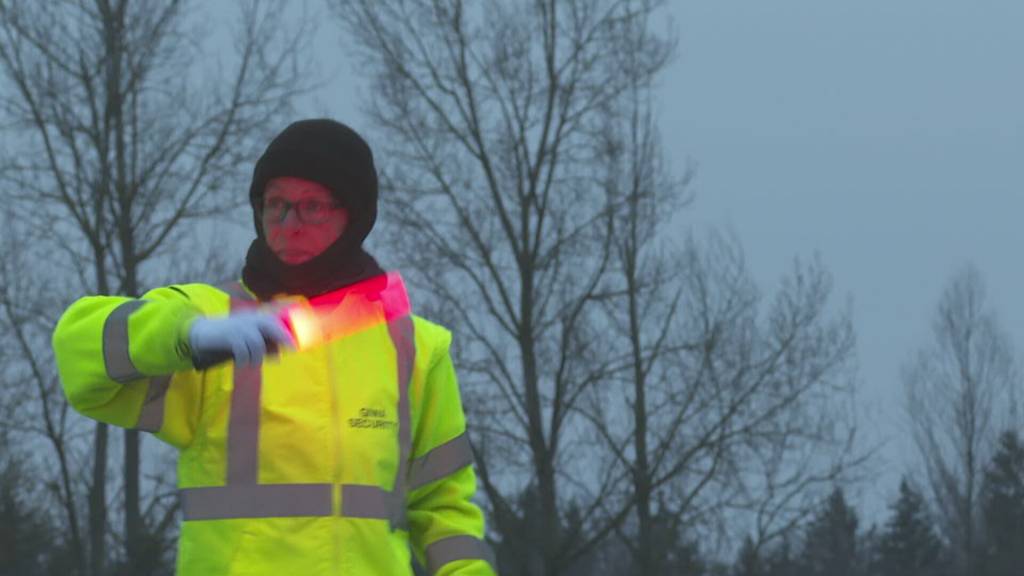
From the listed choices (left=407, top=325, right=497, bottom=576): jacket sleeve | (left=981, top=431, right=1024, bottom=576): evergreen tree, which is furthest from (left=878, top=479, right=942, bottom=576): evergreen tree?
(left=407, top=325, right=497, bottom=576): jacket sleeve

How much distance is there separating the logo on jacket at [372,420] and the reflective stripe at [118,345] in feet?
1.49

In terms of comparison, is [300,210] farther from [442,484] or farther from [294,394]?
[442,484]

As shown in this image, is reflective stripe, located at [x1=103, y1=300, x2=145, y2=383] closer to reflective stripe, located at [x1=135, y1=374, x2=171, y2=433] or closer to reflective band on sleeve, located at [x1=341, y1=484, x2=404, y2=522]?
reflective stripe, located at [x1=135, y1=374, x2=171, y2=433]

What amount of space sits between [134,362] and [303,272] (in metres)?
0.47

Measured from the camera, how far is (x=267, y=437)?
344 cm

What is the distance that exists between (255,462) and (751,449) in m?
18.7

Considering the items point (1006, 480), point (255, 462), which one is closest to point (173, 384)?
point (255, 462)

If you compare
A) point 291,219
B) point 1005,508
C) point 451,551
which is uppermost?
point 1005,508

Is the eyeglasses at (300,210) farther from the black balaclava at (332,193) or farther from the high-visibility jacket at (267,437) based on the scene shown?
the high-visibility jacket at (267,437)

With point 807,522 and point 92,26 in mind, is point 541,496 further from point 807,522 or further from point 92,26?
point 92,26

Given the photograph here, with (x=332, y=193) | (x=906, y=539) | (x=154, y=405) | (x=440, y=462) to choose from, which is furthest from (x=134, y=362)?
(x=906, y=539)

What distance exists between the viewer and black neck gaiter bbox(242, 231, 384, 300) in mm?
3576

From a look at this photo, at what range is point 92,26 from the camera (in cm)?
2181

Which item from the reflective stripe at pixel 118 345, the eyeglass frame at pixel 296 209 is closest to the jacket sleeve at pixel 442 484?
the eyeglass frame at pixel 296 209
